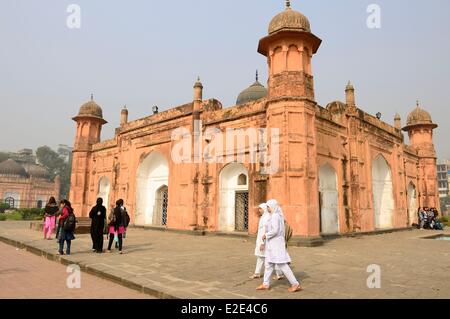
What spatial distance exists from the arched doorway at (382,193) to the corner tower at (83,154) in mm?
20399

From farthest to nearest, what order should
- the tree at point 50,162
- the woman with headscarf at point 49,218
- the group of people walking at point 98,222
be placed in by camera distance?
the tree at point 50,162, the woman with headscarf at point 49,218, the group of people walking at point 98,222

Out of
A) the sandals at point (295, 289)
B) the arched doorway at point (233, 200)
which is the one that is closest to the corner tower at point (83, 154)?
the arched doorway at point (233, 200)

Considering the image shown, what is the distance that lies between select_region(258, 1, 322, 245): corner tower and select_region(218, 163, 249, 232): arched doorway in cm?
295

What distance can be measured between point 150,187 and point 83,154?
841cm

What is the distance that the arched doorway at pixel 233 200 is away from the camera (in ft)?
49.8

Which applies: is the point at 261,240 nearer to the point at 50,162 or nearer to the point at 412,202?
the point at 412,202

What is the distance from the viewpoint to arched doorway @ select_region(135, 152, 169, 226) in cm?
1916

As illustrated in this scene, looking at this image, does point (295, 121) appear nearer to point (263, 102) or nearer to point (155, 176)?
point (263, 102)

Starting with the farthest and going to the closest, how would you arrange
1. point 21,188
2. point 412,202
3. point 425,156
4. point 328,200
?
1. point 21,188
2. point 425,156
3. point 412,202
4. point 328,200

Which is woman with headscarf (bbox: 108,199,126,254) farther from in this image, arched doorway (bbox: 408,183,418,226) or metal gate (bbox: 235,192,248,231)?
arched doorway (bbox: 408,183,418,226)

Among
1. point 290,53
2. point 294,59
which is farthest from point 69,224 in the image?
point 290,53

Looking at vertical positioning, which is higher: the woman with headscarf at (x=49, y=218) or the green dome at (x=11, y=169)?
the green dome at (x=11, y=169)

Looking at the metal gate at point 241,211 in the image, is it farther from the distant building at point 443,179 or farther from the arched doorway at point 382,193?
the distant building at point 443,179

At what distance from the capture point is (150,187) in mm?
19766
